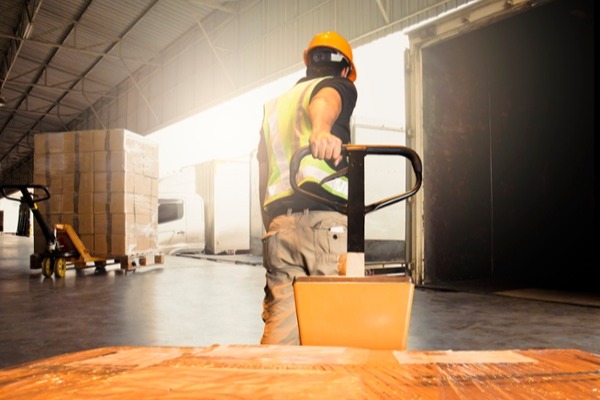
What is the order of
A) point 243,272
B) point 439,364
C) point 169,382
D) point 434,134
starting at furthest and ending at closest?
point 243,272, point 434,134, point 439,364, point 169,382

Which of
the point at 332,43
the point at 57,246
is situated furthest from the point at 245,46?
the point at 332,43

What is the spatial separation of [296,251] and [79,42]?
17.0 m

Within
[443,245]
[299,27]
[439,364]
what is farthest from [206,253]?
[439,364]

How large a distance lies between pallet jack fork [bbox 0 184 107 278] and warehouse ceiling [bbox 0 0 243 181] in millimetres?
7015

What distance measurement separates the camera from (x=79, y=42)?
652 inches

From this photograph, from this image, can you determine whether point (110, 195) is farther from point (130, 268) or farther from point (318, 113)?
point (318, 113)

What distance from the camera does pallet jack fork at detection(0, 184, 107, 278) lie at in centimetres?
760

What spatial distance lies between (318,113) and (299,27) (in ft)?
34.1

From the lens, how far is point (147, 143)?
9.41m

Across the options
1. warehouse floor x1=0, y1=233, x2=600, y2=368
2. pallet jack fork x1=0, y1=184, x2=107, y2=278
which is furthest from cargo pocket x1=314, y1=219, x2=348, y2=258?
pallet jack fork x1=0, y1=184, x2=107, y2=278

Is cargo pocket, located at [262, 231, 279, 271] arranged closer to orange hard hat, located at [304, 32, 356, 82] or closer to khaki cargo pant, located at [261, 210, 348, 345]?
khaki cargo pant, located at [261, 210, 348, 345]

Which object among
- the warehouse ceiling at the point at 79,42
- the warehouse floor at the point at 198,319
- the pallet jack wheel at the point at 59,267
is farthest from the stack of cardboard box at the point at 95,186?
the warehouse ceiling at the point at 79,42

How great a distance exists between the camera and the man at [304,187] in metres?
2.04

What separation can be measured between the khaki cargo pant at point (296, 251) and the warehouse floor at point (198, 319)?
53.6 inches
